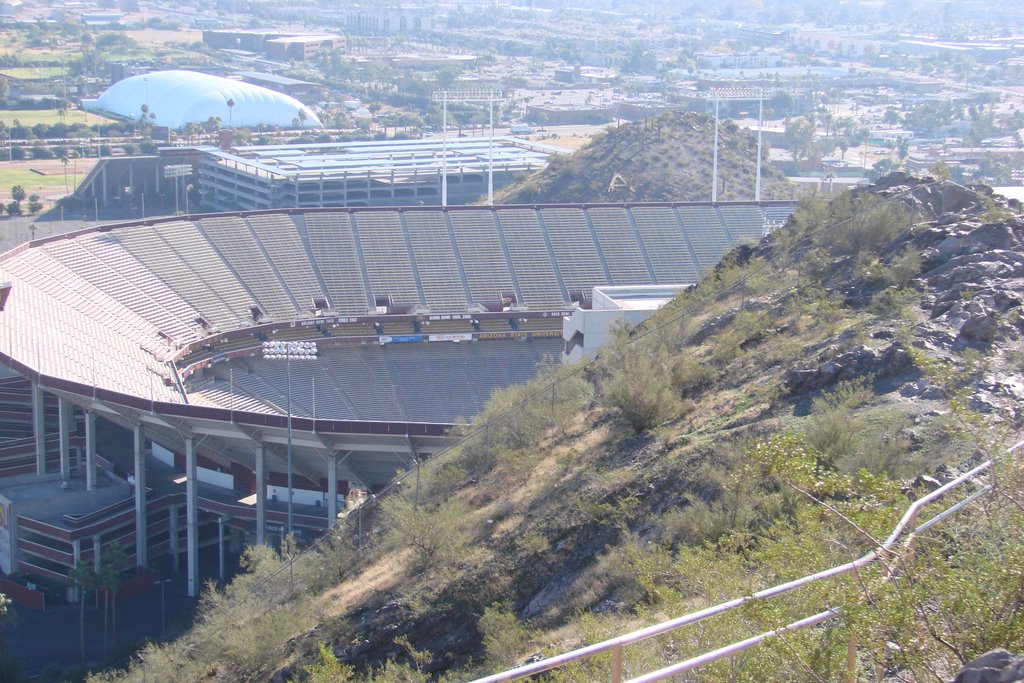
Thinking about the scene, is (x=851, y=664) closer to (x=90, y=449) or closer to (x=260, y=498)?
(x=260, y=498)

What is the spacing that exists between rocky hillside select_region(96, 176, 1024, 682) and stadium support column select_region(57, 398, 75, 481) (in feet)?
45.5

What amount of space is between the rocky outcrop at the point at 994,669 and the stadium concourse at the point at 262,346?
29.9m

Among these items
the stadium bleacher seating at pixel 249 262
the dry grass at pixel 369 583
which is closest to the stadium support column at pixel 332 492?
the dry grass at pixel 369 583

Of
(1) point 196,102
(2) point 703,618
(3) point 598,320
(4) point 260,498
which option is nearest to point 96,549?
(4) point 260,498

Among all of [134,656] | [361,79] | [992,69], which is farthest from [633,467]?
[361,79]

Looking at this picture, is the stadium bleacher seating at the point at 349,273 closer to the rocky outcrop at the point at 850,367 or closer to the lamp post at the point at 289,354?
the lamp post at the point at 289,354

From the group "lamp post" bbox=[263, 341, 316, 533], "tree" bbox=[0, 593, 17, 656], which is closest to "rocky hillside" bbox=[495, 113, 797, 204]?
"lamp post" bbox=[263, 341, 316, 533]

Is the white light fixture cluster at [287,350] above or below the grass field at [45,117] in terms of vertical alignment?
below

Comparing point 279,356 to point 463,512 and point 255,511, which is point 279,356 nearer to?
point 255,511

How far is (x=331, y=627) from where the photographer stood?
69.7ft

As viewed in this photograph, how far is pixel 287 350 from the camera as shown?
142 ft

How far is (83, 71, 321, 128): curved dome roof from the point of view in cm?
13088

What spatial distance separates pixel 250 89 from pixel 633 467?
405 ft

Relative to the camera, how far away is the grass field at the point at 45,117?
421ft
